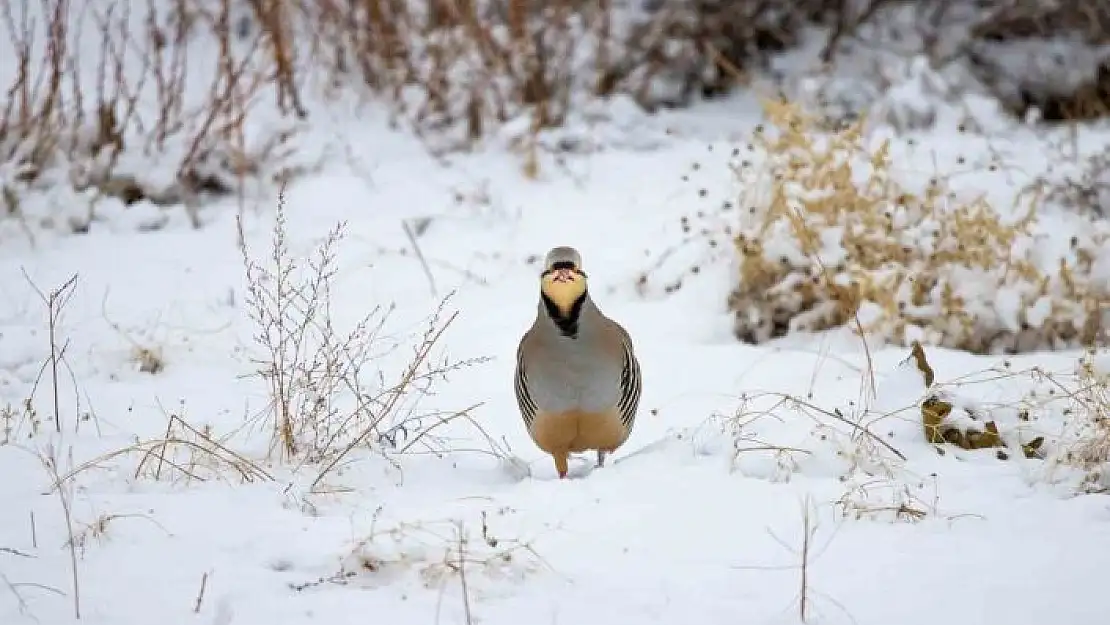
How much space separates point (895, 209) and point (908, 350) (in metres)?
0.67

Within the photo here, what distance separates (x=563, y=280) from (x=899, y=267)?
84.8 inches

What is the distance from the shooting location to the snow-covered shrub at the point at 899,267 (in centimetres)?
596

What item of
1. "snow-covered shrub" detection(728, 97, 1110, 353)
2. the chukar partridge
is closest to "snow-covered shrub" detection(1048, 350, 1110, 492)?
the chukar partridge

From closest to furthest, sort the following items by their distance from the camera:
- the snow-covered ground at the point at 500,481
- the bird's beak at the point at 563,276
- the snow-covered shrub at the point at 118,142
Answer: the snow-covered ground at the point at 500,481 → the bird's beak at the point at 563,276 → the snow-covered shrub at the point at 118,142

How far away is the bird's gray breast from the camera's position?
4457 mm

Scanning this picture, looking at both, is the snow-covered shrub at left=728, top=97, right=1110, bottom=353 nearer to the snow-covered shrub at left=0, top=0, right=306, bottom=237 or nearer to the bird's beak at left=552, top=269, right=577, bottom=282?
the bird's beak at left=552, top=269, right=577, bottom=282

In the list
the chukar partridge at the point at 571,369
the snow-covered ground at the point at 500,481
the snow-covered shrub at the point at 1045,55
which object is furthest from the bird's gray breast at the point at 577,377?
the snow-covered shrub at the point at 1045,55

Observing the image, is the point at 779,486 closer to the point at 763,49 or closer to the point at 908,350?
the point at 908,350

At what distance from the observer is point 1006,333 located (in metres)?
6.07

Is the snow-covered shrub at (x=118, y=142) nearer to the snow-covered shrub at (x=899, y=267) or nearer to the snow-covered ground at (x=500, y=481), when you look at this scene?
the snow-covered ground at (x=500, y=481)

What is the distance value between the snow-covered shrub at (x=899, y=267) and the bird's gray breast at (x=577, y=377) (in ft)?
5.49

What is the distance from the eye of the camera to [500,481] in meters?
4.43

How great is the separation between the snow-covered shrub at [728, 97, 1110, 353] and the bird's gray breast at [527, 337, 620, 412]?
1674 millimetres

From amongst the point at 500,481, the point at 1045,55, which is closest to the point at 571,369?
the point at 500,481
